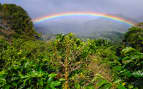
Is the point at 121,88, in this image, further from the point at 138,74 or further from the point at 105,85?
the point at 138,74

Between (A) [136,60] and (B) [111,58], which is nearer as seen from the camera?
(A) [136,60]

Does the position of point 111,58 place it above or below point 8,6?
below

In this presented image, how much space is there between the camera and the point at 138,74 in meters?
3.09

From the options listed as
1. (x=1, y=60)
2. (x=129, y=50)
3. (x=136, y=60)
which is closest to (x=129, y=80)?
(x=136, y=60)

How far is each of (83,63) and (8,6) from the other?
23.4m

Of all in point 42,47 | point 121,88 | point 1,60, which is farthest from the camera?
point 42,47

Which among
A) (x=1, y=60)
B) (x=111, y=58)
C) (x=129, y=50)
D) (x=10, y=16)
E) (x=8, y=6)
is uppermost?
Answer: (x=8, y=6)

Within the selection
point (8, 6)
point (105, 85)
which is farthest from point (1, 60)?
point (8, 6)

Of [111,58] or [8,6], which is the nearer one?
[111,58]

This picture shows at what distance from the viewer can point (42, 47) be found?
7941 millimetres

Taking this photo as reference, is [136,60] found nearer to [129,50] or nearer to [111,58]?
[129,50]

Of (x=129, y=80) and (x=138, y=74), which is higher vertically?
(x=138, y=74)

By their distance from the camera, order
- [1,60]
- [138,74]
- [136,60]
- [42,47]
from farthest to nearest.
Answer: [42,47] < [1,60] < [136,60] < [138,74]

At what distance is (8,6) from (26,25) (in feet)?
13.6
